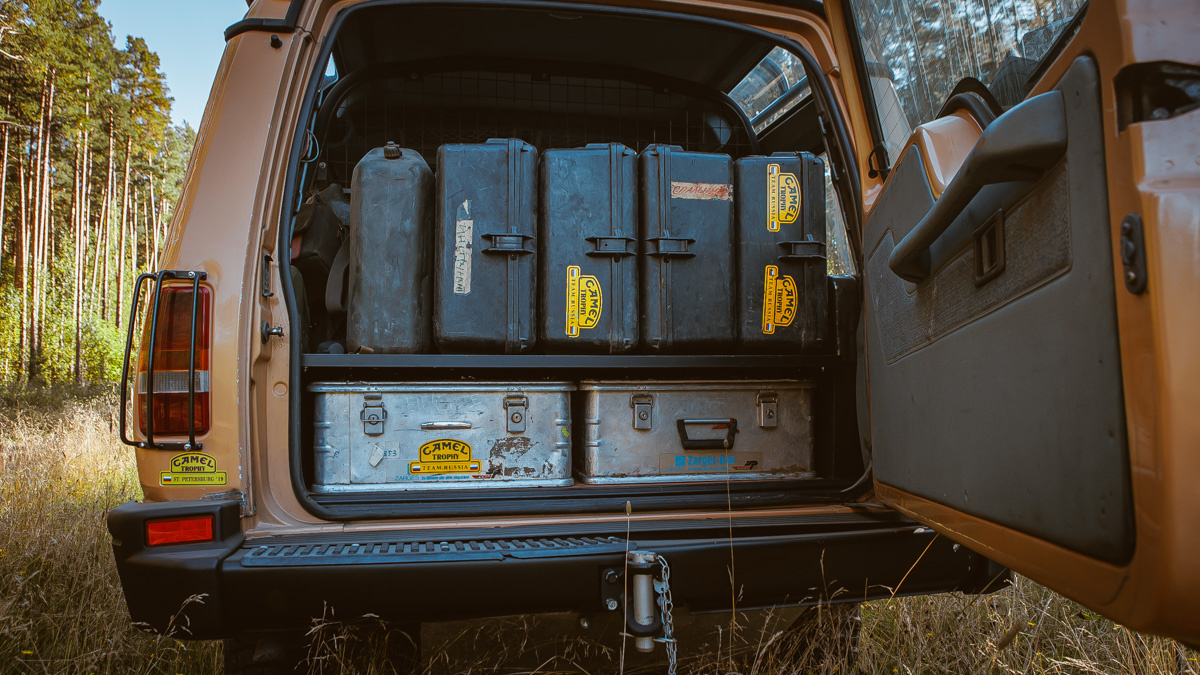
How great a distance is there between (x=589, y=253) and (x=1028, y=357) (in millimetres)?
1358

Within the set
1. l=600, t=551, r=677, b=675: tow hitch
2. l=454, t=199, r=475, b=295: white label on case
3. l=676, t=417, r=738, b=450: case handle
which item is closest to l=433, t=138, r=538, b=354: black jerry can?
l=454, t=199, r=475, b=295: white label on case

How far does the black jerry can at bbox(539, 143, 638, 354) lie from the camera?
2.14 meters

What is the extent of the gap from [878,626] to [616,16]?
7.93ft

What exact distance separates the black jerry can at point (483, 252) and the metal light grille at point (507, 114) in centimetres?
101

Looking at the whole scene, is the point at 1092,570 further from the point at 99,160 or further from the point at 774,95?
the point at 99,160

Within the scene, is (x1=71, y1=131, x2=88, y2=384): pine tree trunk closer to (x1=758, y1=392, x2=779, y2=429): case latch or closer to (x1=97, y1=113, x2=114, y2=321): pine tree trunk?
(x1=97, y1=113, x2=114, y2=321): pine tree trunk

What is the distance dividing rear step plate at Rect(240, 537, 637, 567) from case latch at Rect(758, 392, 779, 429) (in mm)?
737

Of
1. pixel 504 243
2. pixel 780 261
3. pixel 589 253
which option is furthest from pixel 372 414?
pixel 780 261

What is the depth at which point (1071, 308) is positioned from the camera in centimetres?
87

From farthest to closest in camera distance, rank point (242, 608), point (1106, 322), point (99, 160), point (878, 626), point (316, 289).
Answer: point (99, 160)
point (878, 626)
point (316, 289)
point (242, 608)
point (1106, 322)

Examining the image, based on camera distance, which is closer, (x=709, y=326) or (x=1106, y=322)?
(x=1106, y=322)

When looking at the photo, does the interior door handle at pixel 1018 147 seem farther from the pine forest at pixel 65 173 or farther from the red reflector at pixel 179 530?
the pine forest at pixel 65 173

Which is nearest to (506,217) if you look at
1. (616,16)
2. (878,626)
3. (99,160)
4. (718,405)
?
(616,16)

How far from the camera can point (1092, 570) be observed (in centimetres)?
Answer: 86
